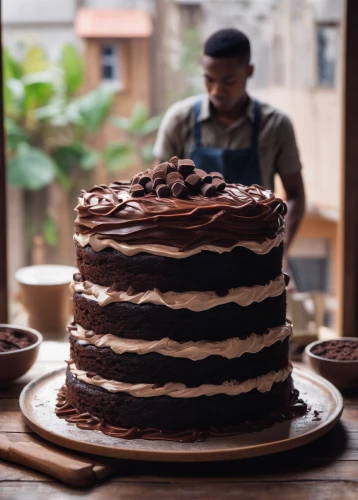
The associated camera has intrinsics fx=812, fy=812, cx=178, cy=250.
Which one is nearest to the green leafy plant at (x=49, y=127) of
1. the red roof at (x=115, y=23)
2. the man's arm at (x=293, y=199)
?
the red roof at (x=115, y=23)

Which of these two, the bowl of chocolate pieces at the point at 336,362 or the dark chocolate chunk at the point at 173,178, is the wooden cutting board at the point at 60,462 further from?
the bowl of chocolate pieces at the point at 336,362

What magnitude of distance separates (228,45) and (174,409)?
164 centimetres

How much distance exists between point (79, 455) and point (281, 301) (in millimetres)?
761

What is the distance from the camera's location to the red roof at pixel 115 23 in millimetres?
5594

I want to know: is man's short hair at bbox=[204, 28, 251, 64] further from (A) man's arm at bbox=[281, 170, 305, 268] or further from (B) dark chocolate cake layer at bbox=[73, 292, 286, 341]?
(B) dark chocolate cake layer at bbox=[73, 292, 286, 341]

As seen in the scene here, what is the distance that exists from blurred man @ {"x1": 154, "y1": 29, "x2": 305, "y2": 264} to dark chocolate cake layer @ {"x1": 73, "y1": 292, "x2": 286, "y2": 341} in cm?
127

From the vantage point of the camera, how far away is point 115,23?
566 cm

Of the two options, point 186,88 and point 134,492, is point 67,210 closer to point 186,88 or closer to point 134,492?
point 186,88

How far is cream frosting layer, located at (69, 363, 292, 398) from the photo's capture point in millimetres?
2326

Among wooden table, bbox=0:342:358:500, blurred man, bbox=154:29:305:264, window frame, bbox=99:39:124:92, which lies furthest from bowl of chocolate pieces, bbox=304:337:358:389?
window frame, bbox=99:39:124:92

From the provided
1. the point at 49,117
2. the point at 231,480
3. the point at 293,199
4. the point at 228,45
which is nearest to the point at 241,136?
the point at 293,199

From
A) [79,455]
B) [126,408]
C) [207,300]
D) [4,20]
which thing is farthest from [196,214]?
[4,20]

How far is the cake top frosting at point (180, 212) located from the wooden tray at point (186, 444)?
21.8 inches

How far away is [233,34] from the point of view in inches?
134
